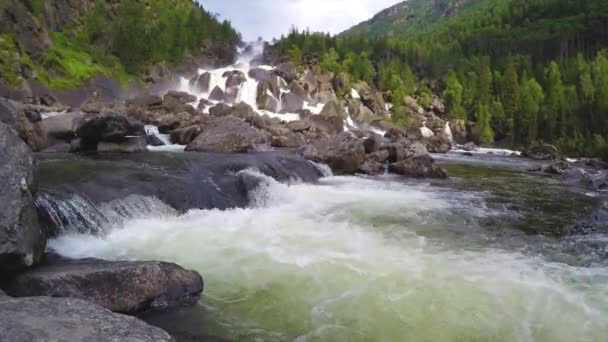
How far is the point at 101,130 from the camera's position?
76.5 feet

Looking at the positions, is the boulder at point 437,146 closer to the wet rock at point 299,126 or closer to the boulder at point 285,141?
the wet rock at point 299,126

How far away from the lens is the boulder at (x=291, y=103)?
66.3m

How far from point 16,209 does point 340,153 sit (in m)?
19.7

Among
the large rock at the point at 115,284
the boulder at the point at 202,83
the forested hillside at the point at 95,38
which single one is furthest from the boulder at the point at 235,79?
the large rock at the point at 115,284

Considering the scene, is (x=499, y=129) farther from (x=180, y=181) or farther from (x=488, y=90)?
(x=180, y=181)

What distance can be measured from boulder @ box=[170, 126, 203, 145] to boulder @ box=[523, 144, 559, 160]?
122ft

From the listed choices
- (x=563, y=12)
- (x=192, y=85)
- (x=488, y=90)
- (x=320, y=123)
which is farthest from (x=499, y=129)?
(x=563, y=12)

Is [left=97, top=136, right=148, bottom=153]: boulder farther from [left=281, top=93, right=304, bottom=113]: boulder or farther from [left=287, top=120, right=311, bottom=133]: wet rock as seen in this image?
[left=281, top=93, right=304, bottom=113]: boulder

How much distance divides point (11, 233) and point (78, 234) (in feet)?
13.0

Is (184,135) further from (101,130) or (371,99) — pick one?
(371,99)

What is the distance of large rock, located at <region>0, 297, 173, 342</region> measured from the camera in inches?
159

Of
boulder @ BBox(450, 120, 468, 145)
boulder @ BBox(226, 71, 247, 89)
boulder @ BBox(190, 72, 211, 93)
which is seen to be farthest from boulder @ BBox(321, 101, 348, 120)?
boulder @ BBox(450, 120, 468, 145)

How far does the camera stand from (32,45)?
177 feet

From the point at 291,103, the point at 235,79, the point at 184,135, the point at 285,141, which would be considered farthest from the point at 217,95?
→ the point at 184,135
